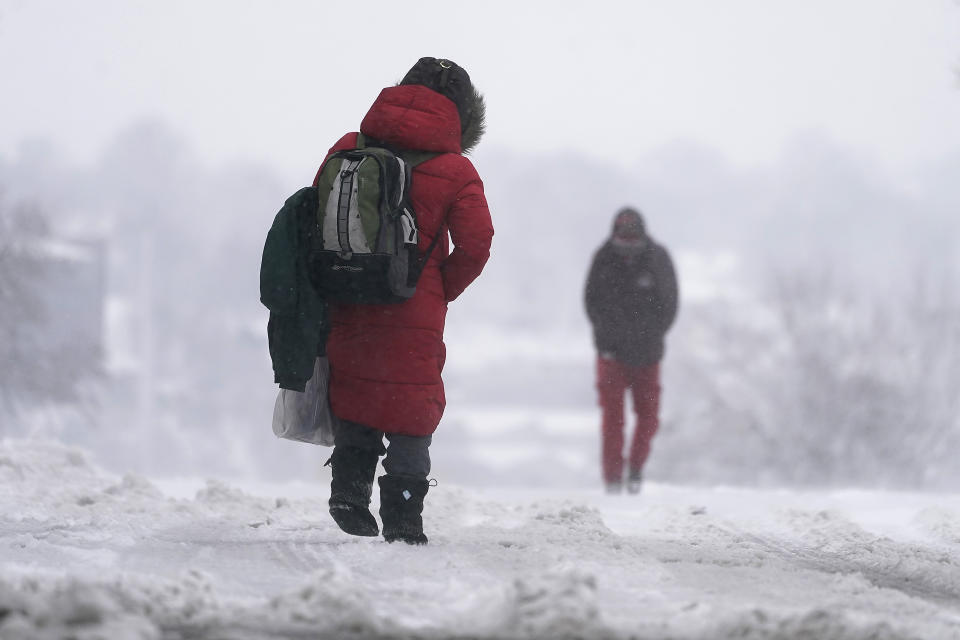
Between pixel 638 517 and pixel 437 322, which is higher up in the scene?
pixel 437 322

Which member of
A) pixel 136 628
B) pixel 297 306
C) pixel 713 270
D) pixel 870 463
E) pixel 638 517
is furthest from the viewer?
pixel 713 270

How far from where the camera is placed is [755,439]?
1061 inches

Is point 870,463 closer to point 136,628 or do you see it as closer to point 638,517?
point 638,517

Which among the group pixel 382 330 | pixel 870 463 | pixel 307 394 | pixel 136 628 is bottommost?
pixel 870 463

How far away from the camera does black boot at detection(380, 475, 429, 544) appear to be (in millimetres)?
3986

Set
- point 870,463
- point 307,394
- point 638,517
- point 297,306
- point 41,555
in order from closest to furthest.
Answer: point 41,555
point 297,306
point 307,394
point 638,517
point 870,463

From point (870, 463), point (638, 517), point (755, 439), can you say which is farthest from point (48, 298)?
point (638, 517)

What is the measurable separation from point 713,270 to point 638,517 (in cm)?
3307

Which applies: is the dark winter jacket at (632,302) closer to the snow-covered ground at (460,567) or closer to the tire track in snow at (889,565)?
the snow-covered ground at (460,567)

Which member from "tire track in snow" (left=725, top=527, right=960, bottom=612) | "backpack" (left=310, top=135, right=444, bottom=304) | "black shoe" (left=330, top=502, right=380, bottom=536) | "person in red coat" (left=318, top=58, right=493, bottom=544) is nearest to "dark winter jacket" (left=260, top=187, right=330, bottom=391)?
"backpack" (left=310, top=135, right=444, bottom=304)

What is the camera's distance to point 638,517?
558 cm

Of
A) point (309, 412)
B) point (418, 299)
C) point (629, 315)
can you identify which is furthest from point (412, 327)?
point (629, 315)

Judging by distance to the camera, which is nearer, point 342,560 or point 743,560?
point 342,560

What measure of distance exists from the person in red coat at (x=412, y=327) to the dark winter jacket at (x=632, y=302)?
3.00 meters
